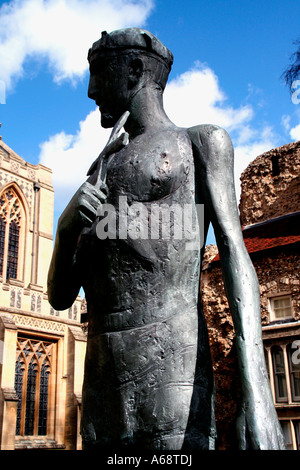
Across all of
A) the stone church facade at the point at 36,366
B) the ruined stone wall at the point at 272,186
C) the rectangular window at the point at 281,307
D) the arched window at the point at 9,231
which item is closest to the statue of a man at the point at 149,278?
the rectangular window at the point at 281,307

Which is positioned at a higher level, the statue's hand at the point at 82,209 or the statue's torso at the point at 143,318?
the statue's hand at the point at 82,209

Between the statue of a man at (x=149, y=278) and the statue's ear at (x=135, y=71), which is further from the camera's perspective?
the statue's ear at (x=135, y=71)

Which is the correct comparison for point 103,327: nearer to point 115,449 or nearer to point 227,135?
point 115,449

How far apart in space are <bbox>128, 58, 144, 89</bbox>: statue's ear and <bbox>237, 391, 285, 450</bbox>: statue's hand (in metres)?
1.15

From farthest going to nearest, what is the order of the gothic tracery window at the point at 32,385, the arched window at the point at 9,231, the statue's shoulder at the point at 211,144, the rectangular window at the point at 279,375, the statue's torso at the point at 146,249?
the arched window at the point at 9,231 < the gothic tracery window at the point at 32,385 < the rectangular window at the point at 279,375 < the statue's shoulder at the point at 211,144 < the statue's torso at the point at 146,249

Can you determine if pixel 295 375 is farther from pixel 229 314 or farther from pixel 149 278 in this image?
pixel 149 278

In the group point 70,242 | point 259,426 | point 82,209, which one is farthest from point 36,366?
point 259,426

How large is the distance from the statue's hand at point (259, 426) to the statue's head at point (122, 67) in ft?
3.72

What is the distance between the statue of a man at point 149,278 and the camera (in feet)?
4.82

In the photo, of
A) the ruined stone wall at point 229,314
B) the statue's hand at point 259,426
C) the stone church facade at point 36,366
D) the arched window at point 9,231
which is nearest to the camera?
the statue's hand at point 259,426

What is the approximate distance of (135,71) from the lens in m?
1.89

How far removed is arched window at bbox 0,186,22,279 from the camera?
25.0 metres

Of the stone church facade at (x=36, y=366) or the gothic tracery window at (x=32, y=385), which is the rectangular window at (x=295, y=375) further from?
the gothic tracery window at (x=32, y=385)

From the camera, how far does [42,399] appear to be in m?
21.7
